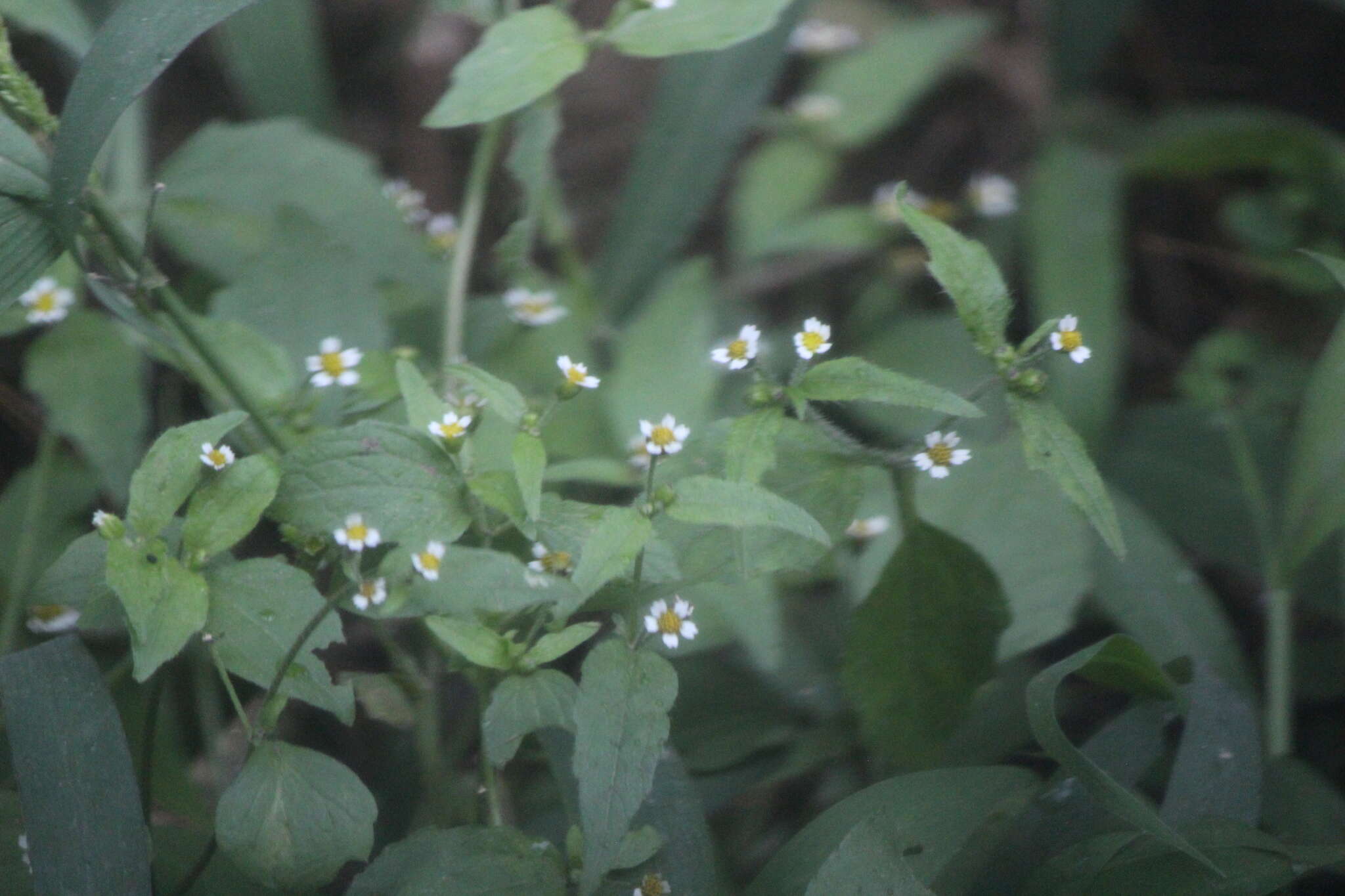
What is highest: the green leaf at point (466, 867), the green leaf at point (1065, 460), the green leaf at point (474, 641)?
the green leaf at point (1065, 460)

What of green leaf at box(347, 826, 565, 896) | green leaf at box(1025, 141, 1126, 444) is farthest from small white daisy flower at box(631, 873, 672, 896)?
green leaf at box(1025, 141, 1126, 444)

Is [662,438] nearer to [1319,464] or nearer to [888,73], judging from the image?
[1319,464]

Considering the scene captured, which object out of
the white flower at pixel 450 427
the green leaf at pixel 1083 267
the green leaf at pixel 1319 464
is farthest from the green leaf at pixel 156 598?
the green leaf at pixel 1083 267

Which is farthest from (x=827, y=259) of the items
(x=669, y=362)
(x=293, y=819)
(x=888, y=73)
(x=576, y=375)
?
(x=293, y=819)

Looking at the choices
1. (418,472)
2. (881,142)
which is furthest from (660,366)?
(881,142)

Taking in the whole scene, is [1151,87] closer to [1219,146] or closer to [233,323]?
[1219,146]

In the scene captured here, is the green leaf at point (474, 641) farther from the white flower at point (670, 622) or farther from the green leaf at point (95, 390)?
the green leaf at point (95, 390)
